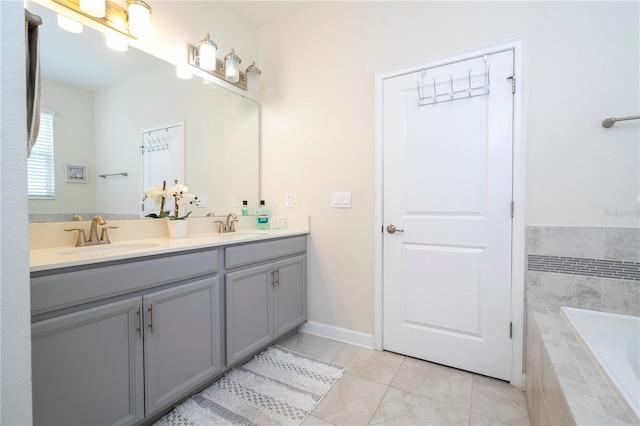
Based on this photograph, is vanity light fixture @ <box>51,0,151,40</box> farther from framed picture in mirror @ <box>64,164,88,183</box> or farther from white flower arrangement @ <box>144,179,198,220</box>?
white flower arrangement @ <box>144,179,198,220</box>

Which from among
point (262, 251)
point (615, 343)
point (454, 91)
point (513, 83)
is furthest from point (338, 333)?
point (513, 83)

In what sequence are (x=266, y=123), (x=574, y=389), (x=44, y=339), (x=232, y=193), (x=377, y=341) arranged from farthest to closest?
(x=266, y=123)
(x=232, y=193)
(x=377, y=341)
(x=44, y=339)
(x=574, y=389)

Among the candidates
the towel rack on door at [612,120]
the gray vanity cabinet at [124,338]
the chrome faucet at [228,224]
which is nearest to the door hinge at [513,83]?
the towel rack on door at [612,120]

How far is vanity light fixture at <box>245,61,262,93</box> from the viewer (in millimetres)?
2389

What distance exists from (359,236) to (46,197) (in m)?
1.85

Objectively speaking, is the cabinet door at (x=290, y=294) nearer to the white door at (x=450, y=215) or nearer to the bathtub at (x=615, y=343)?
the white door at (x=450, y=215)

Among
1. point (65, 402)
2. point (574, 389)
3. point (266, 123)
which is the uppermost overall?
point (266, 123)

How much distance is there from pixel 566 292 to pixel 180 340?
209 centimetres

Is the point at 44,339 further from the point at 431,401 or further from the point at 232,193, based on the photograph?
the point at 431,401

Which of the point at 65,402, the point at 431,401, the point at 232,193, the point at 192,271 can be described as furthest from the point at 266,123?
the point at 431,401

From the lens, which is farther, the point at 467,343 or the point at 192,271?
the point at 467,343

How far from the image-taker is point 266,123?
8.45 ft

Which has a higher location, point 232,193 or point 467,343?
point 232,193

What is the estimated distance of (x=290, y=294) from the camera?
7.13 ft
